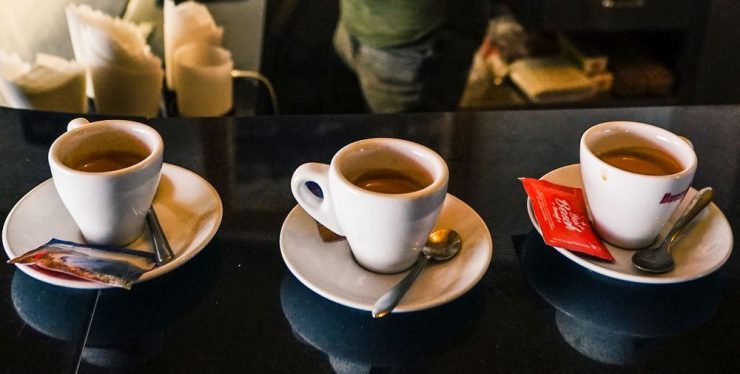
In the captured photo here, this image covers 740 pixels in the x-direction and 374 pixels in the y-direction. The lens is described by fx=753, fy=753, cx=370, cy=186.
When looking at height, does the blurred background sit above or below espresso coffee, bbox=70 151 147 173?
below

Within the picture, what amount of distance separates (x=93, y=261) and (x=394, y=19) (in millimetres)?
1031

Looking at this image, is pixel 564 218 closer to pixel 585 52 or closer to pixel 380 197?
pixel 380 197

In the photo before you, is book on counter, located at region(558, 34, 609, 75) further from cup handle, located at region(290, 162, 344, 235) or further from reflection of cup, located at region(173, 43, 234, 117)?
cup handle, located at region(290, 162, 344, 235)

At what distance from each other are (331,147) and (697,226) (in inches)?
16.6

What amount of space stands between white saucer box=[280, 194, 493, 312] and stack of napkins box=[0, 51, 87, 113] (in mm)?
577

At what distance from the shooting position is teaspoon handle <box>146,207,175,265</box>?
0.72 meters

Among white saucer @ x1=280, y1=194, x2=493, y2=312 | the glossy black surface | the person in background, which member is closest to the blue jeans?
the person in background

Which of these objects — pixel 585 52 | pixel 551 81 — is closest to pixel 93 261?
pixel 551 81

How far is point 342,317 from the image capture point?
689 mm

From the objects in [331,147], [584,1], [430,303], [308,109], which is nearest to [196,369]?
[430,303]

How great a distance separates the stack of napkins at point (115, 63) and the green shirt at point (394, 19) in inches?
20.7

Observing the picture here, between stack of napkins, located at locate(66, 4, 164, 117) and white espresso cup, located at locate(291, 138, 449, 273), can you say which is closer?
white espresso cup, located at locate(291, 138, 449, 273)

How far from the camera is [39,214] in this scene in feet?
2.54

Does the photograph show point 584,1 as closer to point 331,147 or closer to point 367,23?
point 367,23
